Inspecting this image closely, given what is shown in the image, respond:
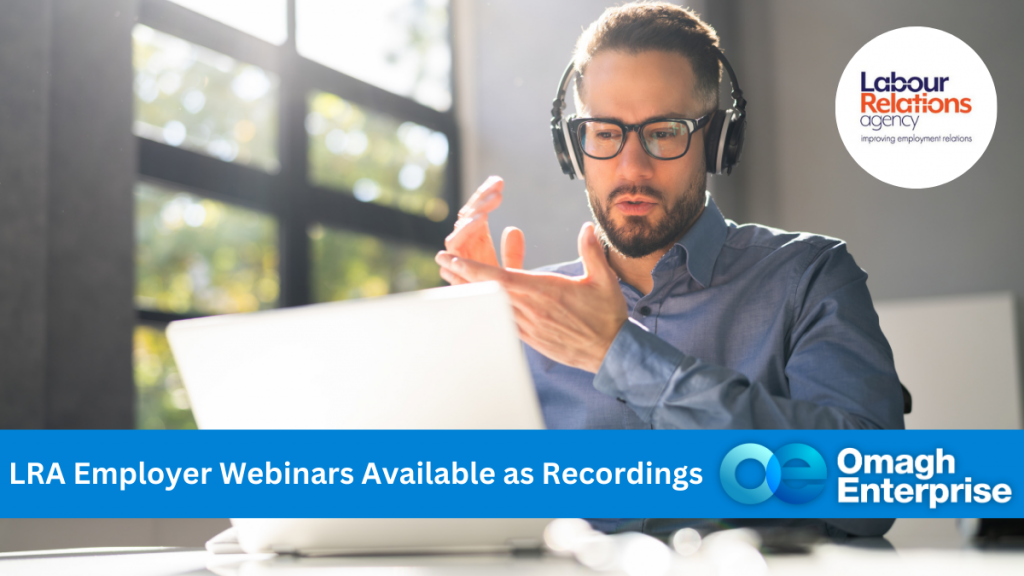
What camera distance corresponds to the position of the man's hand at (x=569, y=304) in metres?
0.75

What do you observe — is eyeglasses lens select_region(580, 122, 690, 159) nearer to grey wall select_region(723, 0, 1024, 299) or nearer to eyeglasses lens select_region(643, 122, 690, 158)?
eyeglasses lens select_region(643, 122, 690, 158)

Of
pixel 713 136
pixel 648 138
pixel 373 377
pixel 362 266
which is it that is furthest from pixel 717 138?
pixel 362 266

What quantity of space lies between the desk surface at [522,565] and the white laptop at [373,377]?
0.03m

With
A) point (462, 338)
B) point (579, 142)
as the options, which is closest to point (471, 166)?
point (579, 142)

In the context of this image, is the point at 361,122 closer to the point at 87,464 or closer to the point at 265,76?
the point at 265,76

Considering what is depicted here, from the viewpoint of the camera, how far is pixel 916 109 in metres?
1.21

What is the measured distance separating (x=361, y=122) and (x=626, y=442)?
→ 1618 millimetres

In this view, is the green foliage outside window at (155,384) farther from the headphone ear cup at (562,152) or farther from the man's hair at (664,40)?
the man's hair at (664,40)

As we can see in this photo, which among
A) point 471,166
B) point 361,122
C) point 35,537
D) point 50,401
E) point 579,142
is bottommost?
point 35,537

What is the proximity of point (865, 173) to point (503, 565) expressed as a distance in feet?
3.47

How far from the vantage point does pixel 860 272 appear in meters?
1.02

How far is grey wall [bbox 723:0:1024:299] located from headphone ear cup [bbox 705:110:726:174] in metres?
0.24

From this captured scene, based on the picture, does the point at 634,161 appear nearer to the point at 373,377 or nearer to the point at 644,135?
the point at 644,135

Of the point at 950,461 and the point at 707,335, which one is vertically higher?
the point at 707,335
